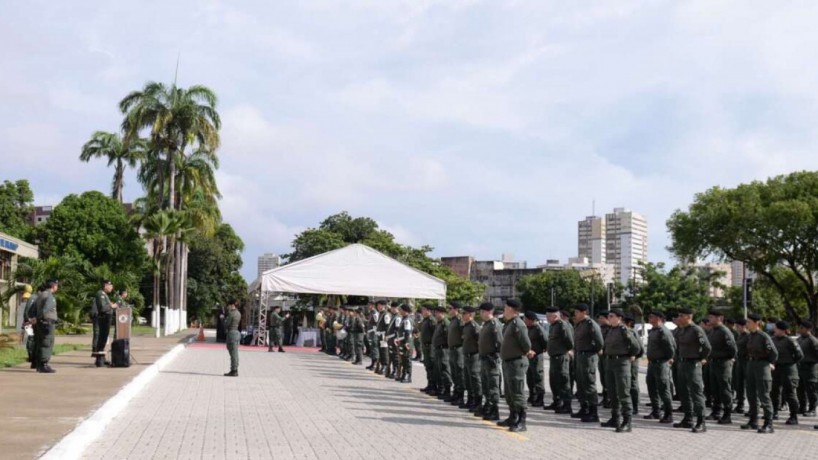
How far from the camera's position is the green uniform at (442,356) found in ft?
54.6

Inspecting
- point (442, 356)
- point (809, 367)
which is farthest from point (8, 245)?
point (809, 367)

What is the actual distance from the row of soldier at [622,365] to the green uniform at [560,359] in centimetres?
2

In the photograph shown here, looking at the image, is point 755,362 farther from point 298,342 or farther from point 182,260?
point 182,260

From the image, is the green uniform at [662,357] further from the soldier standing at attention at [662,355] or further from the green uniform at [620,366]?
the green uniform at [620,366]

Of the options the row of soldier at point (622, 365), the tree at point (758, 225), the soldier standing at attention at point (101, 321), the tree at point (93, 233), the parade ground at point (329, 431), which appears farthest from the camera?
the tree at point (93, 233)

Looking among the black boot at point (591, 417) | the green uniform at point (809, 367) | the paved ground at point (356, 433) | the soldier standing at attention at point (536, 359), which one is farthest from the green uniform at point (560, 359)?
the green uniform at point (809, 367)

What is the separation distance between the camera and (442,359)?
663 inches

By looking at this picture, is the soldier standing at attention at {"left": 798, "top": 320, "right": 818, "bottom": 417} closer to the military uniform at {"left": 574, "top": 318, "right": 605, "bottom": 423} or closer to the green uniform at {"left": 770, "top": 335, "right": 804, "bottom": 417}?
the green uniform at {"left": 770, "top": 335, "right": 804, "bottom": 417}

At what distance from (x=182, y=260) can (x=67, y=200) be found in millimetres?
8026

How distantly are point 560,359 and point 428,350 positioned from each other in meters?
4.08

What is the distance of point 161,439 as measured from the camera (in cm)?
1041

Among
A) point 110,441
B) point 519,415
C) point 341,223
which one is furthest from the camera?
point 341,223

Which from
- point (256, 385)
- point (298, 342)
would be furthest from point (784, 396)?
point (298, 342)

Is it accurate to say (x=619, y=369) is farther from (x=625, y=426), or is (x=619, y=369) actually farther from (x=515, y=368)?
(x=515, y=368)
